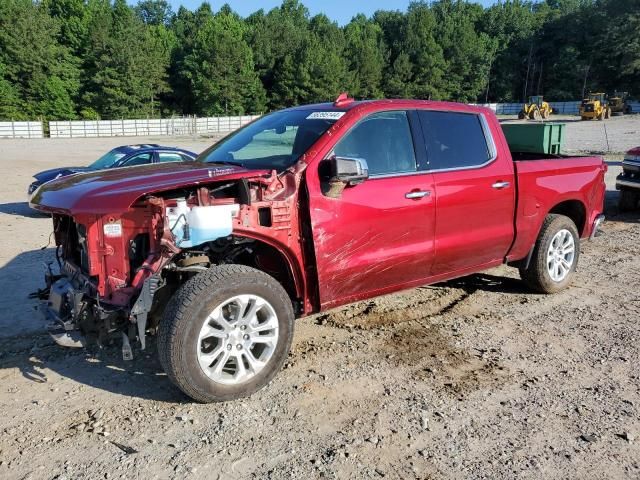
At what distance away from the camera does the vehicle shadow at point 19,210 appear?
11122 millimetres

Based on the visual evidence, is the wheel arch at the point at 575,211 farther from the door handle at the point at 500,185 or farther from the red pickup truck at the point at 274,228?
the door handle at the point at 500,185

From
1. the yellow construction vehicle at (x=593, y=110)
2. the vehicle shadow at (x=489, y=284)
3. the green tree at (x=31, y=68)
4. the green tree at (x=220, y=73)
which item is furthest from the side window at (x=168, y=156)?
the green tree at (x=220, y=73)

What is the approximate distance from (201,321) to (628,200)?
9.68 metres

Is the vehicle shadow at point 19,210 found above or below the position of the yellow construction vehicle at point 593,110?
below

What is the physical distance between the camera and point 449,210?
15.3ft

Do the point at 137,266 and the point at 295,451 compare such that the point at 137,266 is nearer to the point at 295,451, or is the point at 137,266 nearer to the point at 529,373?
the point at 295,451

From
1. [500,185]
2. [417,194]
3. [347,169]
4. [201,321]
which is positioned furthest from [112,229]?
[500,185]

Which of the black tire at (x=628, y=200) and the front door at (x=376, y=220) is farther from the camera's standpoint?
the black tire at (x=628, y=200)

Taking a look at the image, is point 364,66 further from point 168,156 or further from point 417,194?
point 417,194

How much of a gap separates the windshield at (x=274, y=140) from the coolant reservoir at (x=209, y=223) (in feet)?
2.18

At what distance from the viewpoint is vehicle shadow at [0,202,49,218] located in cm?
1112

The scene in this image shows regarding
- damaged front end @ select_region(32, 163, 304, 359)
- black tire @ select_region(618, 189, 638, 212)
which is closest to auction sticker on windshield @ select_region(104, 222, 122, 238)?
damaged front end @ select_region(32, 163, 304, 359)

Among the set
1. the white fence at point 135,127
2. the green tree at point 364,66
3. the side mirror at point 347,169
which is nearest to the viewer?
the side mirror at point 347,169

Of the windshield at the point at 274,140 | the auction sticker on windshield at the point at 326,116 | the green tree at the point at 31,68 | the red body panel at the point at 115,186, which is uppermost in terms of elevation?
the green tree at the point at 31,68
